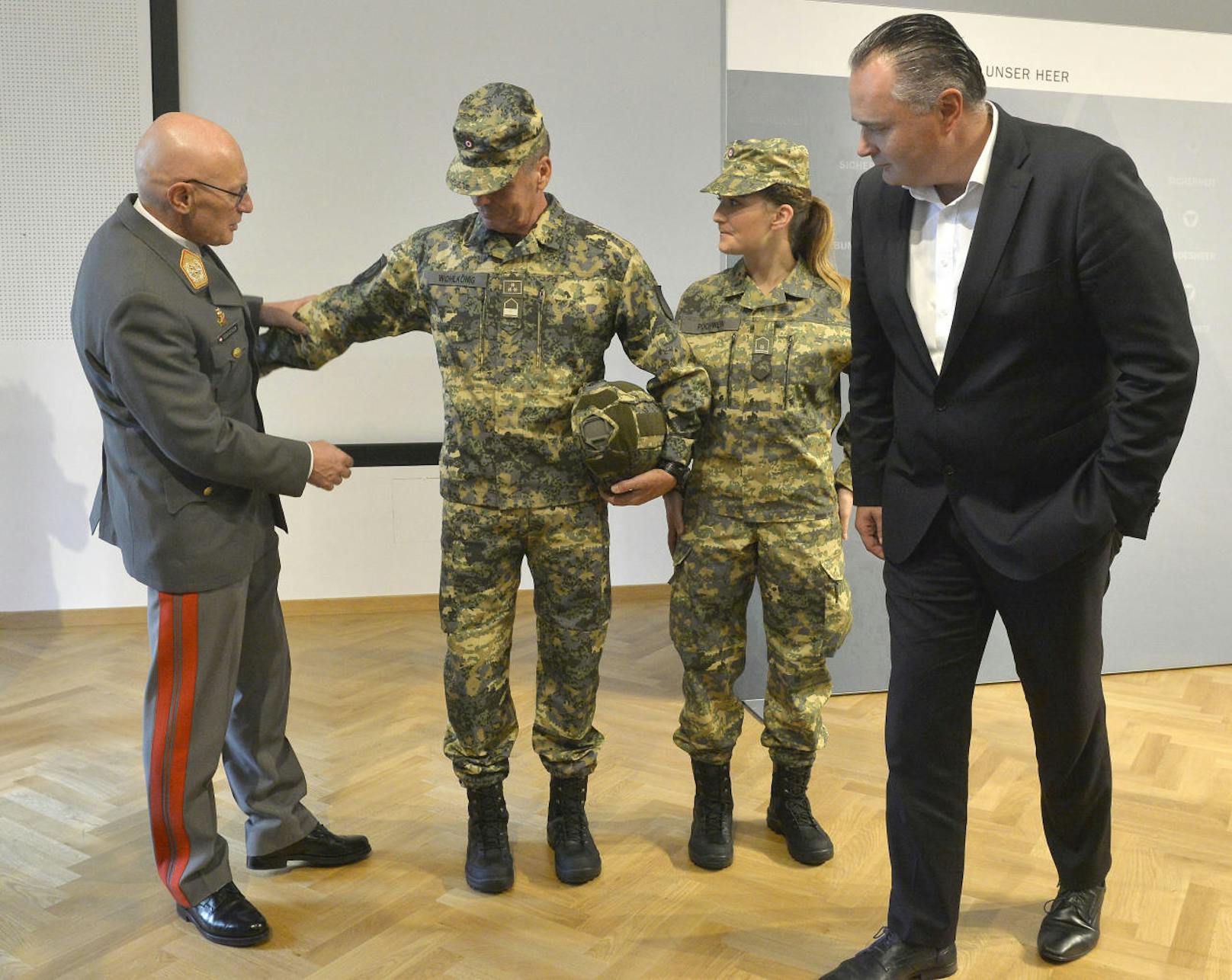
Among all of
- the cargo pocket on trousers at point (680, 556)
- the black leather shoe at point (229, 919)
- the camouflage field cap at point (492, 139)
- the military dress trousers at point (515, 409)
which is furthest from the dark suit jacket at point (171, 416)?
the cargo pocket on trousers at point (680, 556)

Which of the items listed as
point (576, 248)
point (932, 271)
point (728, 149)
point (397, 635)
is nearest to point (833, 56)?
point (728, 149)

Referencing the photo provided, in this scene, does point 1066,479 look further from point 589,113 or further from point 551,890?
point 589,113

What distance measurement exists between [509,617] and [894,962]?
3.60 feet

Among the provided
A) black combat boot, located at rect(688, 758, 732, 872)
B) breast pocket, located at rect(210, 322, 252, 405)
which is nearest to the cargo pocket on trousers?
black combat boot, located at rect(688, 758, 732, 872)

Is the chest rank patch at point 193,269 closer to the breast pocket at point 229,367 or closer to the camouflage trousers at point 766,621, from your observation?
the breast pocket at point 229,367

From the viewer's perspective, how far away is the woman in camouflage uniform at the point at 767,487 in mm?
2607

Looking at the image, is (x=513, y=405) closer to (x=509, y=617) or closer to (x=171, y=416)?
(x=509, y=617)

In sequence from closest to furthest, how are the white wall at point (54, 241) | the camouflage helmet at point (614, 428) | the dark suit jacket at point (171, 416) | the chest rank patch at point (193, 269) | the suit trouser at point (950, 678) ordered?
the suit trouser at point (950, 678) → the dark suit jacket at point (171, 416) → the chest rank patch at point (193, 269) → the camouflage helmet at point (614, 428) → the white wall at point (54, 241)

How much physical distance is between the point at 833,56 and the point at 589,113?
1.77 m

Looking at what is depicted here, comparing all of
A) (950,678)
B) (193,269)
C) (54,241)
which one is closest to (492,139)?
(193,269)

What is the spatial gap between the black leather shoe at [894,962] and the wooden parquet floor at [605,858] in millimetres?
111

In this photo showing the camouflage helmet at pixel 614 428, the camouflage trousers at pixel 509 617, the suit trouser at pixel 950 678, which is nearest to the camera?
the suit trouser at pixel 950 678

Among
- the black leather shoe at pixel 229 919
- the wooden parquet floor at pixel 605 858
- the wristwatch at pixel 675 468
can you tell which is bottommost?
the wooden parquet floor at pixel 605 858

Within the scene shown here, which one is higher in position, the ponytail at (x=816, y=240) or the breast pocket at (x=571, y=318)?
the ponytail at (x=816, y=240)
